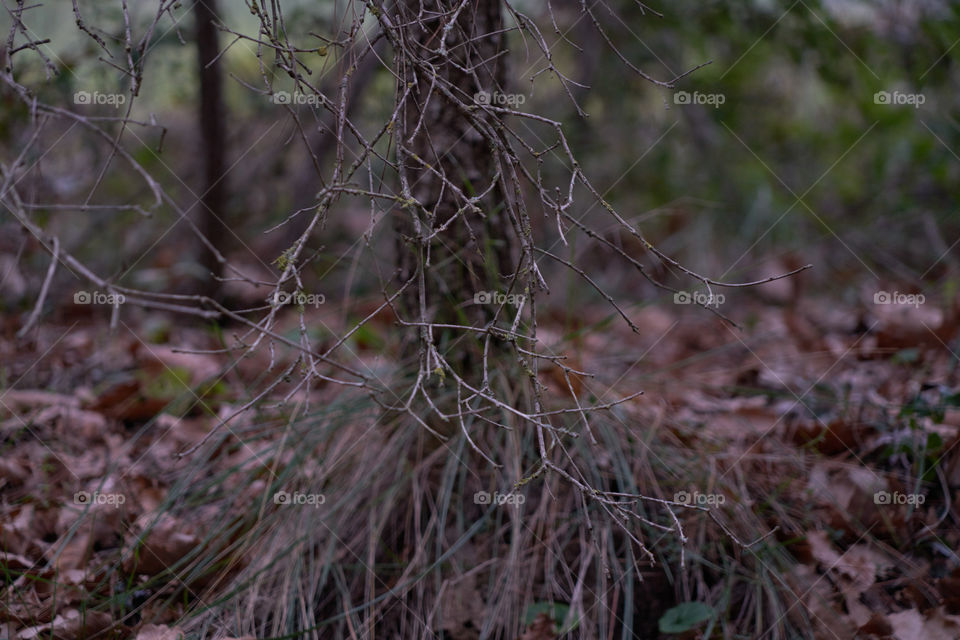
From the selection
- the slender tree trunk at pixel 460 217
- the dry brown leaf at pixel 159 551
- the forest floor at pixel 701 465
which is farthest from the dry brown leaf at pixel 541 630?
the dry brown leaf at pixel 159 551

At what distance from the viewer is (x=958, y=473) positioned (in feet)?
6.42

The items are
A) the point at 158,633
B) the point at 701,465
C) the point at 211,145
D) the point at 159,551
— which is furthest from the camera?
the point at 211,145

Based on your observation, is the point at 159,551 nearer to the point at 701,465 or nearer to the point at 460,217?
the point at 460,217

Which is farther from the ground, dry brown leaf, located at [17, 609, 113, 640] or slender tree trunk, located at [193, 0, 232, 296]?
slender tree trunk, located at [193, 0, 232, 296]

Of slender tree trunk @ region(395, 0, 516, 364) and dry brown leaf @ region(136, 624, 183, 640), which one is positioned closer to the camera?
dry brown leaf @ region(136, 624, 183, 640)

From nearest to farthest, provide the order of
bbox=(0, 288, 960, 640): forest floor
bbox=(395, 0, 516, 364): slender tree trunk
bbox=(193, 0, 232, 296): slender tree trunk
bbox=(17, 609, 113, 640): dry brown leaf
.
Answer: bbox=(17, 609, 113, 640): dry brown leaf → bbox=(0, 288, 960, 640): forest floor → bbox=(395, 0, 516, 364): slender tree trunk → bbox=(193, 0, 232, 296): slender tree trunk

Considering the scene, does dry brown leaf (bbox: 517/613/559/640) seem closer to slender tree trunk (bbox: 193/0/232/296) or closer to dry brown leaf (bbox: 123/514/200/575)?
dry brown leaf (bbox: 123/514/200/575)

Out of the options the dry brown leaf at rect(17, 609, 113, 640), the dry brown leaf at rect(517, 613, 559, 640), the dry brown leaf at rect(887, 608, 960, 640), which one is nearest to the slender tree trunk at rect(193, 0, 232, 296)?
the dry brown leaf at rect(17, 609, 113, 640)

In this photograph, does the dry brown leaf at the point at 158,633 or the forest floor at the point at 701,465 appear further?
the forest floor at the point at 701,465

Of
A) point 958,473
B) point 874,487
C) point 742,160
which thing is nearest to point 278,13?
point 874,487

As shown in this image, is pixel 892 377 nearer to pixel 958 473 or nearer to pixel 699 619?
pixel 958 473

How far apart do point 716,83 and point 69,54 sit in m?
3.17

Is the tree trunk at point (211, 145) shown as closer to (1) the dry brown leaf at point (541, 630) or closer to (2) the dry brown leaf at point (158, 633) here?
(2) the dry brown leaf at point (158, 633)

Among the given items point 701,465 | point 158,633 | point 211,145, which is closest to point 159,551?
point 158,633
